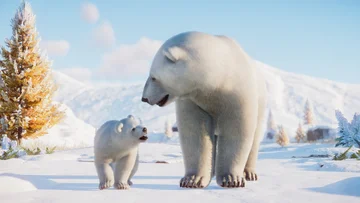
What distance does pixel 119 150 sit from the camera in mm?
3352

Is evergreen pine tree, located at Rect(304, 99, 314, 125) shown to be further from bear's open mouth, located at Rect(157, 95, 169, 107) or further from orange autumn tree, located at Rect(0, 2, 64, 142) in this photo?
bear's open mouth, located at Rect(157, 95, 169, 107)

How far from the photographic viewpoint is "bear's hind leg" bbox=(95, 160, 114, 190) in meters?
3.18

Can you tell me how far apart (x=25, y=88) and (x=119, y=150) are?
31.0ft

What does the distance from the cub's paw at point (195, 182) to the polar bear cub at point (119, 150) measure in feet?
2.07

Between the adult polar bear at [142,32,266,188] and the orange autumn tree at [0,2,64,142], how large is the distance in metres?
9.87

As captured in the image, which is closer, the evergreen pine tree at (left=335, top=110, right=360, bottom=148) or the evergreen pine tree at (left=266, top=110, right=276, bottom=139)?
the evergreen pine tree at (left=335, top=110, right=360, bottom=148)

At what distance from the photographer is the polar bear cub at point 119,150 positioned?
326 centimetres

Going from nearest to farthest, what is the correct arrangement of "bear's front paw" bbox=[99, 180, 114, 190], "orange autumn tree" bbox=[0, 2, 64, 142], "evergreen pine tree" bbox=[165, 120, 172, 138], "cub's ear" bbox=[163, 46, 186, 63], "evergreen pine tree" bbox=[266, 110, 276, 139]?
"cub's ear" bbox=[163, 46, 186, 63] < "bear's front paw" bbox=[99, 180, 114, 190] < "orange autumn tree" bbox=[0, 2, 64, 142] < "evergreen pine tree" bbox=[266, 110, 276, 139] < "evergreen pine tree" bbox=[165, 120, 172, 138]

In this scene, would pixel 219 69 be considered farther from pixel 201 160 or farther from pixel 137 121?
pixel 137 121

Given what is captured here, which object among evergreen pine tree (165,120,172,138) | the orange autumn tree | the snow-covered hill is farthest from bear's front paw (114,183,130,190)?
evergreen pine tree (165,120,172,138)

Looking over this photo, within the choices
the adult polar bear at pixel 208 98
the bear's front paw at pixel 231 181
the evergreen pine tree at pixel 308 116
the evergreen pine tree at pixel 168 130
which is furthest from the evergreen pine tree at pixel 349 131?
the evergreen pine tree at pixel 308 116

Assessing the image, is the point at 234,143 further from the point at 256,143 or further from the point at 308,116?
the point at 308,116

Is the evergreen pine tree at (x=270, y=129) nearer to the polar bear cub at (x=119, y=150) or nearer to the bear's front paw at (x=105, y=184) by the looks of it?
the polar bear cub at (x=119, y=150)

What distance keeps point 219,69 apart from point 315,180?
160 cm
